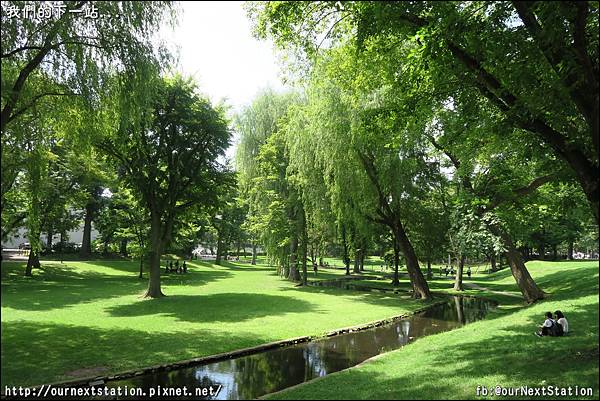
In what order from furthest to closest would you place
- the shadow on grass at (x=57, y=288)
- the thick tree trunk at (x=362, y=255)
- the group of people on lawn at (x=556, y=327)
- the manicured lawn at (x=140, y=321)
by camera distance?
the thick tree trunk at (x=362, y=255) → the shadow on grass at (x=57, y=288) → the group of people on lawn at (x=556, y=327) → the manicured lawn at (x=140, y=321)

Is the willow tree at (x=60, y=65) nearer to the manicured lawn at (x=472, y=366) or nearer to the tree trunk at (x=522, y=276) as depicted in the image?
the manicured lawn at (x=472, y=366)

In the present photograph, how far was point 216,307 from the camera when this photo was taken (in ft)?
59.5

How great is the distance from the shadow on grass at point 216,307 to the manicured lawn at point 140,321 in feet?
0.13

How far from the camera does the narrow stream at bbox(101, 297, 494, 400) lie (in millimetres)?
8594

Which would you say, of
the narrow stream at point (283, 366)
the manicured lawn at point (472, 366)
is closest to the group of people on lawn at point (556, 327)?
the manicured lawn at point (472, 366)

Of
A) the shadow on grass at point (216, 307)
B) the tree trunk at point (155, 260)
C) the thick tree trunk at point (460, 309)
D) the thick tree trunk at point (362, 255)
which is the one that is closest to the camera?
the shadow on grass at point (216, 307)

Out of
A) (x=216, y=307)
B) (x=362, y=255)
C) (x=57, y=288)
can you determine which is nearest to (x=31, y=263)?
(x=57, y=288)

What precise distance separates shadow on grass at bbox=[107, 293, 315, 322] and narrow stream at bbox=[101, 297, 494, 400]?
436 centimetres

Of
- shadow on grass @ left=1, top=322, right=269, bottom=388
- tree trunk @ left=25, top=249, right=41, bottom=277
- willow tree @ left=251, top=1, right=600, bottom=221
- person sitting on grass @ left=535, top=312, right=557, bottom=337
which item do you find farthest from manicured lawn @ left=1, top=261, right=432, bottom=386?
willow tree @ left=251, top=1, right=600, bottom=221

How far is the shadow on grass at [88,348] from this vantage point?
8.60 m

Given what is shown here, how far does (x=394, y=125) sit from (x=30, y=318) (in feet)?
44.9

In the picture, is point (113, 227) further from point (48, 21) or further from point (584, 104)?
point (584, 104)

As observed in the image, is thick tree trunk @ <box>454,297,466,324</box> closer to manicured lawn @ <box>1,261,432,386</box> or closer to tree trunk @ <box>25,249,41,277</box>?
manicured lawn @ <box>1,261,432,386</box>

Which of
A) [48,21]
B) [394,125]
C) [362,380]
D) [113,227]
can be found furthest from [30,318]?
[113,227]
